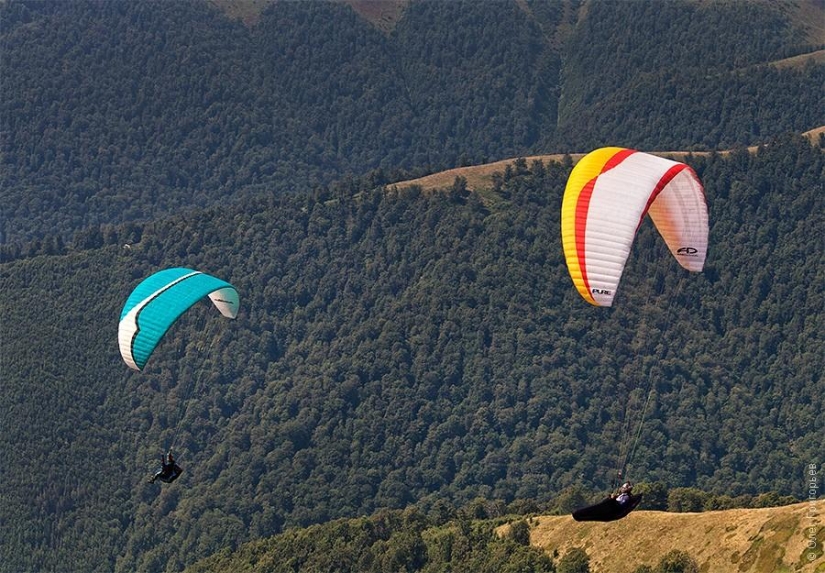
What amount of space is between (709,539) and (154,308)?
38.4 m

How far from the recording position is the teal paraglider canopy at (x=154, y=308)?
302 feet

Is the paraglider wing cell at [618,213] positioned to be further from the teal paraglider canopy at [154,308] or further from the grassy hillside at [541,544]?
the grassy hillside at [541,544]

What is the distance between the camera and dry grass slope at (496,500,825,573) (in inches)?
4072

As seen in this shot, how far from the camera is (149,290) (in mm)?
93812

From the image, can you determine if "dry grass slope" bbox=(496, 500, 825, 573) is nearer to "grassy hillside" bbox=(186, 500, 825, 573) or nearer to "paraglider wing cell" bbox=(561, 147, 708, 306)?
"grassy hillside" bbox=(186, 500, 825, 573)

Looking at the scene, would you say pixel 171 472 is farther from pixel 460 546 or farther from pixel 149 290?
pixel 460 546

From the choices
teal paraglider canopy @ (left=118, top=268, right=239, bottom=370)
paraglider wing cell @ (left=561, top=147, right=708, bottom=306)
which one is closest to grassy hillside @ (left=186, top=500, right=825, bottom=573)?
paraglider wing cell @ (left=561, top=147, right=708, bottom=306)

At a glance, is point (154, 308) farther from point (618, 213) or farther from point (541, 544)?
point (541, 544)

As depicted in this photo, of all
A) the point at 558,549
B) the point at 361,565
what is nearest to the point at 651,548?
the point at 558,549

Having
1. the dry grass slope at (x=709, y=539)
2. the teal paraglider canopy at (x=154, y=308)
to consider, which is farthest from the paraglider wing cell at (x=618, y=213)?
the dry grass slope at (x=709, y=539)

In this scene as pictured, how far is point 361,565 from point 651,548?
32382mm

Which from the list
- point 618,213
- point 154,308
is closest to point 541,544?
point 154,308

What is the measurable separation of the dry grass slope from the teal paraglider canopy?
3333cm

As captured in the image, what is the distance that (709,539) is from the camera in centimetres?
11312
